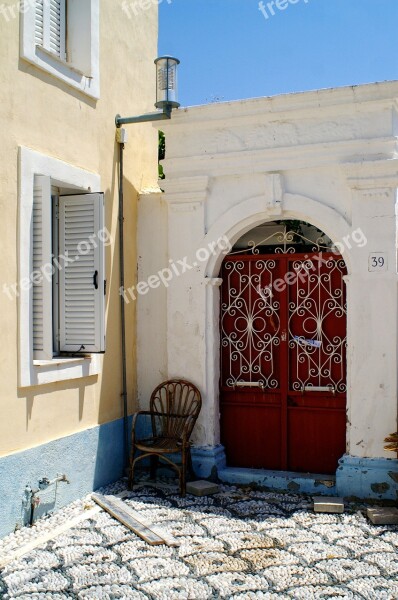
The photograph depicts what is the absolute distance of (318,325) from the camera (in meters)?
6.78

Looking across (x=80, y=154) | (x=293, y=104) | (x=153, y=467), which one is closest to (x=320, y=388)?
(x=153, y=467)

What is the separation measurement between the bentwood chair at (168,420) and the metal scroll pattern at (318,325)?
1.08 meters

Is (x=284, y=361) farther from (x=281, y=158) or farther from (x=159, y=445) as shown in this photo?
(x=281, y=158)

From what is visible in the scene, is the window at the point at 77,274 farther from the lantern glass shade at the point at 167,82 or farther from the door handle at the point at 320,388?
the door handle at the point at 320,388

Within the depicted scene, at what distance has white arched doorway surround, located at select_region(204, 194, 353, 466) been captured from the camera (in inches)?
258

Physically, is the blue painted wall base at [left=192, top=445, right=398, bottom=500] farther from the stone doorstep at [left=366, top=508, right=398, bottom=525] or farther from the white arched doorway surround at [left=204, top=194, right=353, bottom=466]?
the stone doorstep at [left=366, top=508, right=398, bottom=525]

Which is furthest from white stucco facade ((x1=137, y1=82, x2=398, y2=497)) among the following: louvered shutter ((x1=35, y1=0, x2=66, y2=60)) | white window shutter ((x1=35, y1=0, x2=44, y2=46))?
white window shutter ((x1=35, y1=0, x2=44, y2=46))

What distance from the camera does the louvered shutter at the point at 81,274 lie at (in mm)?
6234

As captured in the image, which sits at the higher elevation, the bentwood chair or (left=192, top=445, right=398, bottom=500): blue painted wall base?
the bentwood chair

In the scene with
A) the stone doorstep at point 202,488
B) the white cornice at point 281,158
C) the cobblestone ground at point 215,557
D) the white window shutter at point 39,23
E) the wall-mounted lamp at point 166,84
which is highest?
the white window shutter at point 39,23

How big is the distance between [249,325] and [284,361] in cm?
53

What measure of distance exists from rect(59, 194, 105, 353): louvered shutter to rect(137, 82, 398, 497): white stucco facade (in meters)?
1.06

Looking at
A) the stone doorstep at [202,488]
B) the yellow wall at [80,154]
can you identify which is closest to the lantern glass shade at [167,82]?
the yellow wall at [80,154]

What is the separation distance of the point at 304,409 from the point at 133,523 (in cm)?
219
